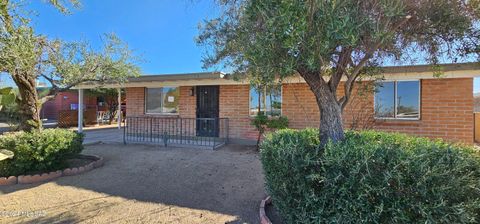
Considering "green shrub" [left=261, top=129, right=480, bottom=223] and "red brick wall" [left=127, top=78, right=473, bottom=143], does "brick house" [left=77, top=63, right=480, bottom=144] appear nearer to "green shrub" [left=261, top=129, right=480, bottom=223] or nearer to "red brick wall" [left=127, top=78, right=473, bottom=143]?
"red brick wall" [left=127, top=78, right=473, bottom=143]

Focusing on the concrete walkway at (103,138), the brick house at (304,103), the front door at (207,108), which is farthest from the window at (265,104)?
the concrete walkway at (103,138)

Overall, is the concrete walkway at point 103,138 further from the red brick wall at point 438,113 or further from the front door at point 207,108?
the red brick wall at point 438,113

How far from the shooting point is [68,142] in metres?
5.96

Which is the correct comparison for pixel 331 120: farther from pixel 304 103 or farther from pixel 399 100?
pixel 399 100

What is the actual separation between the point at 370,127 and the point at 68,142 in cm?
793

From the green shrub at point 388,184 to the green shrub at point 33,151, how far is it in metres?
5.35

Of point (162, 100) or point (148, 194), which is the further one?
point (162, 100)

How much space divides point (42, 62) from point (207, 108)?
5.60 m

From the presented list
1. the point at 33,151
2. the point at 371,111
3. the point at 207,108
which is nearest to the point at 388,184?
the point at 371,111

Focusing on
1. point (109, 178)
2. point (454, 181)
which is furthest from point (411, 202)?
point (109, 178)

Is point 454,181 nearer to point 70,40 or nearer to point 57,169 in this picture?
point 57,169

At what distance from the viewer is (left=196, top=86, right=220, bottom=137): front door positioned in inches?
398

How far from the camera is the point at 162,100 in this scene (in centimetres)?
1116

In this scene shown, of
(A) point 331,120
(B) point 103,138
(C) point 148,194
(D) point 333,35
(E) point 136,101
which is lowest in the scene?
(C) point 148,194
